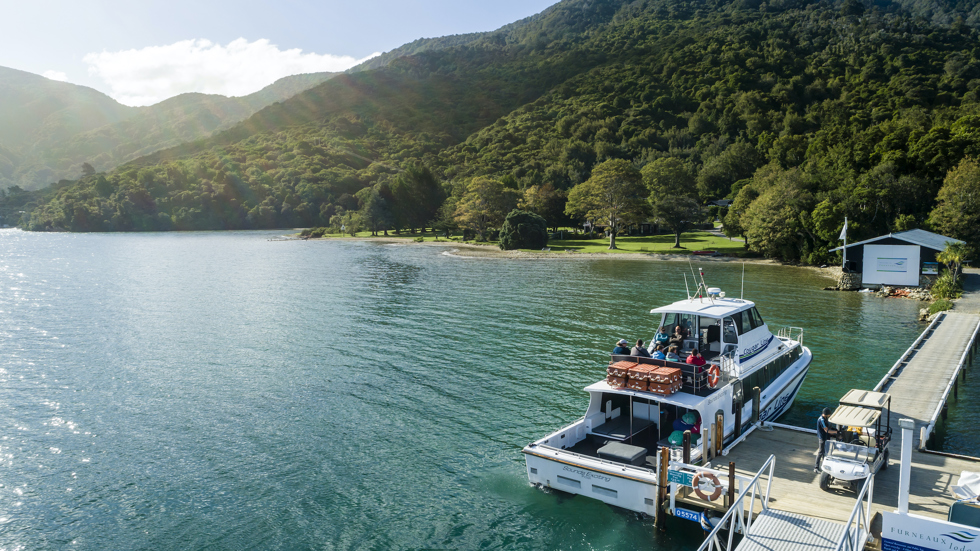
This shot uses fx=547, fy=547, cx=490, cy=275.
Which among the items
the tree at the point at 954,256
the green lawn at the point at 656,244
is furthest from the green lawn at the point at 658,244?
the tree at the point at 954,256

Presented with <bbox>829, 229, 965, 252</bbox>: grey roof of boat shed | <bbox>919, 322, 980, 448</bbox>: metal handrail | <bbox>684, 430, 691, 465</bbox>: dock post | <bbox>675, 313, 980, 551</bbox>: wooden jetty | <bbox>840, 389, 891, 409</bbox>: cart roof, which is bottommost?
<bbox>675, 313, 980, 551</bbox>: wooden jetty

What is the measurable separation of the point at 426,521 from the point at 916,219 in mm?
68729

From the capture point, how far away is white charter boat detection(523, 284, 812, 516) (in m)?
13.3

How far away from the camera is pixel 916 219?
198ft

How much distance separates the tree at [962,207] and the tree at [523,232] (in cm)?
5033

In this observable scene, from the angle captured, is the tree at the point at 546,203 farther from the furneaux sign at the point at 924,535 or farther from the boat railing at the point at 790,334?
the furneaux sign at the point at 924,535

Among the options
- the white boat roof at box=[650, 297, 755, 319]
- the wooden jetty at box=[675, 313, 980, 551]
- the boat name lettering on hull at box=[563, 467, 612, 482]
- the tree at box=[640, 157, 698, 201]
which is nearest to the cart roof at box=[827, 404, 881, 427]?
the wooden jetty at box=[675, 313, 980, 551]

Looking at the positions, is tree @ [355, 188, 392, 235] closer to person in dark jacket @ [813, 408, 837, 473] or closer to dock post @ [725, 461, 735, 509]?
person in dark jacket @ [813, 408, 837, 473]

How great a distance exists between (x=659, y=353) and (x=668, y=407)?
205cm

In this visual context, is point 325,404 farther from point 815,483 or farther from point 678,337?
point 815,483

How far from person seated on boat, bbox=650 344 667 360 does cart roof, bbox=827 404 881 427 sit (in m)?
4.68

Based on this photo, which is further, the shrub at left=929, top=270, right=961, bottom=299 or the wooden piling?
the shrub at left=929, top=270, right=961, bottom=299

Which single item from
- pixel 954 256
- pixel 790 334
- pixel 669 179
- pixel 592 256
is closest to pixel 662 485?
pixel 790 334

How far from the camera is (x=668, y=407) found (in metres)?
15.8
